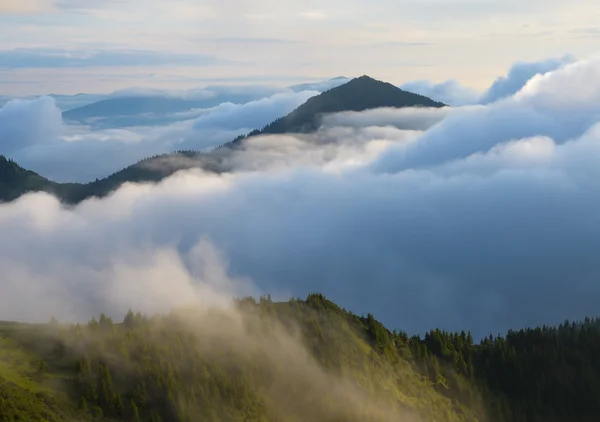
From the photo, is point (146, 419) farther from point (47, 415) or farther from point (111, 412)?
point (47, 415)

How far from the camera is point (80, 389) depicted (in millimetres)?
198625

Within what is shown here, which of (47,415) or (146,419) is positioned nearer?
(47,415)

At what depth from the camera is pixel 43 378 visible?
198625 mm

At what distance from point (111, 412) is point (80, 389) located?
14.9 m

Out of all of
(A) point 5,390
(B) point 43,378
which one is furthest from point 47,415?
(B) point 43,378

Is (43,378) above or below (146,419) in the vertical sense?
above

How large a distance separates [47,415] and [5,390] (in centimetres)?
1480

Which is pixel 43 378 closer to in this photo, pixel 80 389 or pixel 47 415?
pixel 80 389

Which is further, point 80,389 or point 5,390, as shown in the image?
point 80,389

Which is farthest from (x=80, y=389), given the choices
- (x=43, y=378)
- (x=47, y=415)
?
(x=47, y=415)

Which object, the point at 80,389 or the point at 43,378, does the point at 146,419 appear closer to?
the point at 80,389

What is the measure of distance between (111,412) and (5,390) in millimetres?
34966

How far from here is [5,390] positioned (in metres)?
173

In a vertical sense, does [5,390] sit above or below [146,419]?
above
